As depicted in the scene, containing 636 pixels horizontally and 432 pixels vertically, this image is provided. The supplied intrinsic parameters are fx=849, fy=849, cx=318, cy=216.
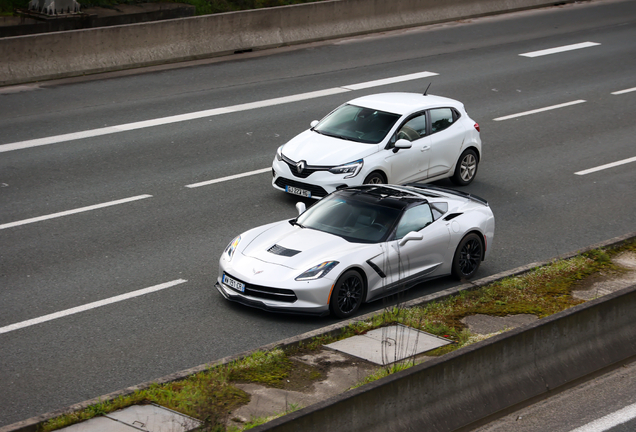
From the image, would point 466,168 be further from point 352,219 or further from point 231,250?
point 231,250

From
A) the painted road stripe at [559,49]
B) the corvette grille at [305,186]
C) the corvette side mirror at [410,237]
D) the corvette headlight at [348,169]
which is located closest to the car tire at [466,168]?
the corvette headlight at [348,169]

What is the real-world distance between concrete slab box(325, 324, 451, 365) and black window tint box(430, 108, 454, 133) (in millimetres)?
6445

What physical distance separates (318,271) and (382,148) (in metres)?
4.74

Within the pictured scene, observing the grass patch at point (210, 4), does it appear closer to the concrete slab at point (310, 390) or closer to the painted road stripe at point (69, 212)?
the painted road stripe at point (69, 212)

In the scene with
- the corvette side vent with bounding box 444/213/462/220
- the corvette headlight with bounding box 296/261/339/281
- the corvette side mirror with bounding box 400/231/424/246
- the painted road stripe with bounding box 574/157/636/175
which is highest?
the corvette side vent with bounding box 444/213/462/220

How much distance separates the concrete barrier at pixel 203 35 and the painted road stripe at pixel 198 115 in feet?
13.4

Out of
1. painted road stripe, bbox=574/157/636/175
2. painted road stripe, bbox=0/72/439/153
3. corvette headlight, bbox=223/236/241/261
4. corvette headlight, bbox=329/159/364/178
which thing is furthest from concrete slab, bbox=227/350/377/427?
painted road stripe, bbox=0/72/439/153

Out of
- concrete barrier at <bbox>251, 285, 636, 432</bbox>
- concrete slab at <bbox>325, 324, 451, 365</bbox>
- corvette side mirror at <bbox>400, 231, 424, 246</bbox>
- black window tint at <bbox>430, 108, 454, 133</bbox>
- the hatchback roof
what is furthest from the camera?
black window tint at <bbox>430, 108, 454, 133</bbox>

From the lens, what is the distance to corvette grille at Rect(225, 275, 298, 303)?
961 centimetres

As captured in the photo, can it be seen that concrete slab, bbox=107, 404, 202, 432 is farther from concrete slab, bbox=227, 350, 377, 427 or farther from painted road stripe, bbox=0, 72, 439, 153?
painted road stripe, bbox=0, 72, 439, 153

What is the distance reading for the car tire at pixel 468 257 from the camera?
1112 centimetres

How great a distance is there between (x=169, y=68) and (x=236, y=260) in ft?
41.9

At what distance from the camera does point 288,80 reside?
70.4 feet

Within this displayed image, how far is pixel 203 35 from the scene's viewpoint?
75.1 ft
